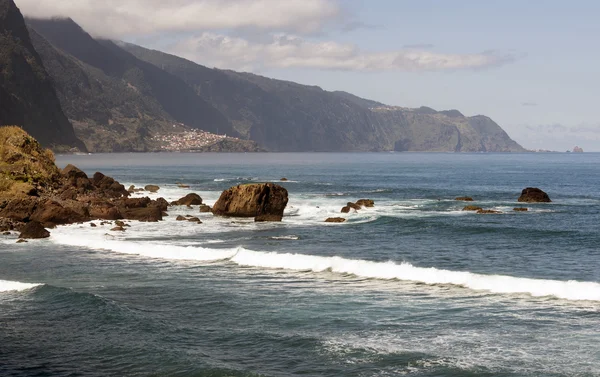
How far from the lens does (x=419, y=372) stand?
16.9 meters

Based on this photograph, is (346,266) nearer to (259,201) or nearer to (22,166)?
(259,201)

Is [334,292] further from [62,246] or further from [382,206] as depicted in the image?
[382,206]

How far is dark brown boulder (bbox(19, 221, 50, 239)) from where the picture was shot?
41.5 m

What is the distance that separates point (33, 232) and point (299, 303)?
23464 millimetres

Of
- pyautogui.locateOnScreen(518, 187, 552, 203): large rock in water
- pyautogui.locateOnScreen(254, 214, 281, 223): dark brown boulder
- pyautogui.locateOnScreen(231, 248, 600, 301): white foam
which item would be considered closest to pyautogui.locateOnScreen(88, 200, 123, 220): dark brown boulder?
pyautogui.locateOnScreen(254, 214, 281, 223): dark brown boulder

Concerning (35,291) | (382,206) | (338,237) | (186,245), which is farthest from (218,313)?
(382,206)

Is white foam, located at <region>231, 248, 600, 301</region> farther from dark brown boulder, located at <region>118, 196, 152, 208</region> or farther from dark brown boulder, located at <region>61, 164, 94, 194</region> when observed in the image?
dark brown boulder, located at <region>61, 164, 94, 194</region>

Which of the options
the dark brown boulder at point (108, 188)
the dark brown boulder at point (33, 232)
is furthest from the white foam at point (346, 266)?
the dark brown boulder at point (108, 188)

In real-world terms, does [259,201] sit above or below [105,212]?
above

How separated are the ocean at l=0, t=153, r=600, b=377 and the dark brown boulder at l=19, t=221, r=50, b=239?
87 centimetres

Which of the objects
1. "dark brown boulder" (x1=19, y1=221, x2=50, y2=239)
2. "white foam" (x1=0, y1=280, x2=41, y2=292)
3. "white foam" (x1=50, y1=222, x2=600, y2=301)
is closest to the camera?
"white foam" (x1=0, y1=280, x2=41, y2=292)

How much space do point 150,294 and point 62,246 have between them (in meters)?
15.1

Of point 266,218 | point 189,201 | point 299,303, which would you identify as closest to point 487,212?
point 266,218

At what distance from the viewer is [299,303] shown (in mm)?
24469
